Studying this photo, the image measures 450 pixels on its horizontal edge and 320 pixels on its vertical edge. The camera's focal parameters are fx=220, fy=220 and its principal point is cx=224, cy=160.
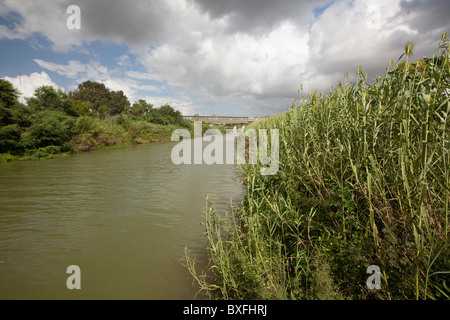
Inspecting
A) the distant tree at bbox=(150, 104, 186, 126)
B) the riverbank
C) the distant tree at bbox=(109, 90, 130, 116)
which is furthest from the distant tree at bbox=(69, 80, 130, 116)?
the riverbank

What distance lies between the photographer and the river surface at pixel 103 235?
8.37 ft

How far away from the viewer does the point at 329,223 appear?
7.11 ft

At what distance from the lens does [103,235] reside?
3.72 meters

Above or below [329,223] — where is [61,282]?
below

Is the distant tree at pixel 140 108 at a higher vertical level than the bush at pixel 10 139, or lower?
higher

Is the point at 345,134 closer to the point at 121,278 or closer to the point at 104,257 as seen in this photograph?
the point at 121,278

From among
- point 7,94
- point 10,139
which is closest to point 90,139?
point 7,94

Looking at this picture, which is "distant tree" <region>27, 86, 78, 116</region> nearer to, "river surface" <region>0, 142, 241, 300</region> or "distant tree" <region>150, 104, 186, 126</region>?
"river surface" <region>0, 142, 241, 300</region>

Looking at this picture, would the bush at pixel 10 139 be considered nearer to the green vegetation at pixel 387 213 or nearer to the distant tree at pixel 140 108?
the green vegetation at pixel 387 213

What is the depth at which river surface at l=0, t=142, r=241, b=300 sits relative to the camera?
2.55 meters

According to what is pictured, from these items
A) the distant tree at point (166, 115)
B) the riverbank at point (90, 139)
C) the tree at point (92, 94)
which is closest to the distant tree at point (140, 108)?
the distant tree at point (166, 115)
